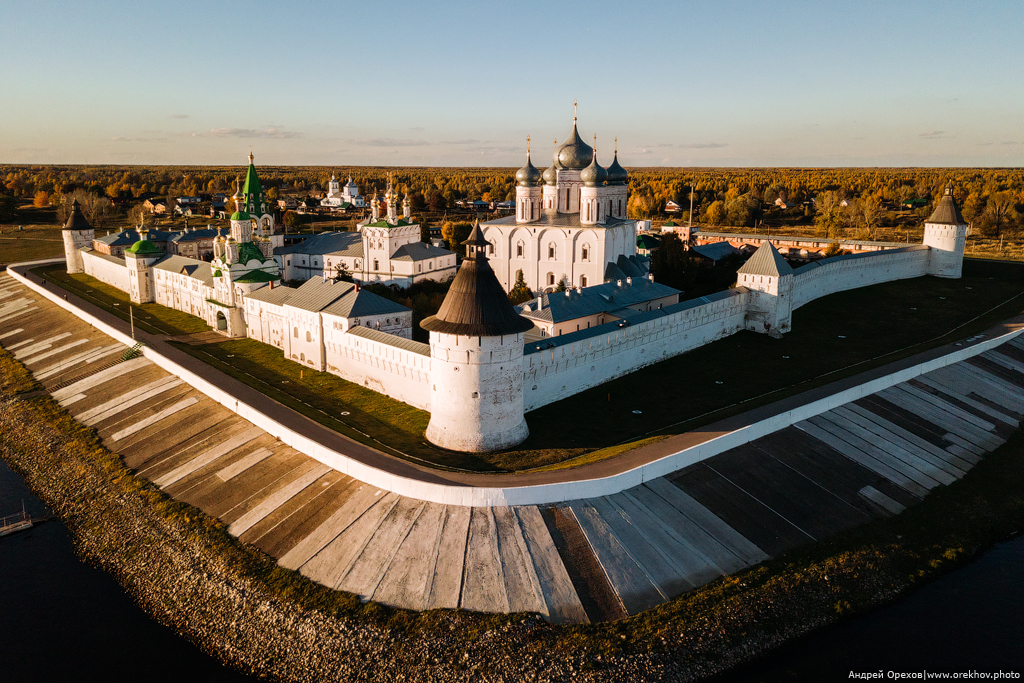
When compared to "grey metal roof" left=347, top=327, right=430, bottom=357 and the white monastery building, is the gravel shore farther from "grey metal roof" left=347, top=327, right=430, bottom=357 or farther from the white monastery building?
the white monastery building

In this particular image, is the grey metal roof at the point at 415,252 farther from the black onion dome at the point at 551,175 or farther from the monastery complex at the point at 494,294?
the black onion dome at the point at 551,175

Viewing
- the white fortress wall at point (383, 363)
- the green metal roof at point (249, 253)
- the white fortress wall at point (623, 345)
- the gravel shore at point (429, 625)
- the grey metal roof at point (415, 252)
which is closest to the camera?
the gravel shore at point (429, 625)

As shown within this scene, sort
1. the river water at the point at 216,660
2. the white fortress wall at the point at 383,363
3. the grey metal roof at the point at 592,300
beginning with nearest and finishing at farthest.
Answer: the river water at the point at 216,660
the white fortress wall at the point at 383,363
the grey metal roof at the point at 592,300

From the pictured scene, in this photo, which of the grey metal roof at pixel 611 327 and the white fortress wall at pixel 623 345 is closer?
the white fortress wall at pixel 623 345

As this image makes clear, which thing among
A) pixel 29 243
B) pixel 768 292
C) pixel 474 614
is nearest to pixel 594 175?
pixel 768 292

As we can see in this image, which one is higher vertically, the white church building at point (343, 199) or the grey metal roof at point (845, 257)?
the white church building at point (343, 199)

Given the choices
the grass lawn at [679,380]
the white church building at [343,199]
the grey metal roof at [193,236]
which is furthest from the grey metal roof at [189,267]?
the white church building at [343,199]
